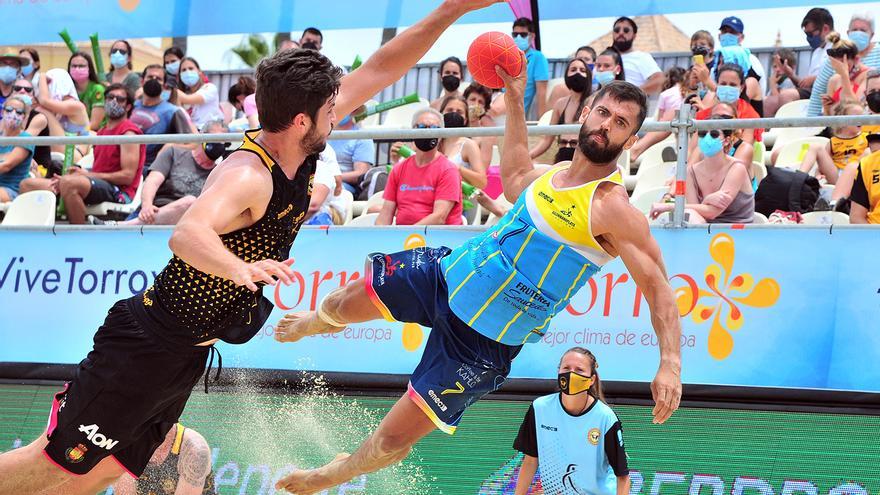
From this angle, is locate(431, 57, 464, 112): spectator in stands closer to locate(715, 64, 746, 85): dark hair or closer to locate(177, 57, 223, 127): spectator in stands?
locate(715, 64, 746, 85): dark hair

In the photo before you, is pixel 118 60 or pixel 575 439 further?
pixel 118 60

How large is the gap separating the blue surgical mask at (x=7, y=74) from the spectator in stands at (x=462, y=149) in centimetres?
458

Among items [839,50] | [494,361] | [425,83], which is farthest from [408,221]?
[425,83]

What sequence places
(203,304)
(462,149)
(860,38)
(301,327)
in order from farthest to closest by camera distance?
(860,38)
(462,149)
(301,327)
(203,304)

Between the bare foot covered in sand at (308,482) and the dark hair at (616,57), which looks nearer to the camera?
the bare foot covered in sand at (308,482)

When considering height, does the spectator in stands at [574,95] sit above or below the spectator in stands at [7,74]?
above

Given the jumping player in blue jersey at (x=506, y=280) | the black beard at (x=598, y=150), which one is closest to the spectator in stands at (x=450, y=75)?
the jumping player in blue jersey at (x=506, y=280)

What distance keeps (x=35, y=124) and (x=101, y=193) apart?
1.52 metres

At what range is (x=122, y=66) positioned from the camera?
11.9m

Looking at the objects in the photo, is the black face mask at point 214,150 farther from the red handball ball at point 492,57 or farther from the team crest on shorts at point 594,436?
the team crest on shorts at point 594,436

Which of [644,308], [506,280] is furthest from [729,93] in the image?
[506,280]

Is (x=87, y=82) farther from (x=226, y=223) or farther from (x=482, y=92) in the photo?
(x=226, y=223)

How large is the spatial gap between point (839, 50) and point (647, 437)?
3.52 m

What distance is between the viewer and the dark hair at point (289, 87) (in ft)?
13.9
